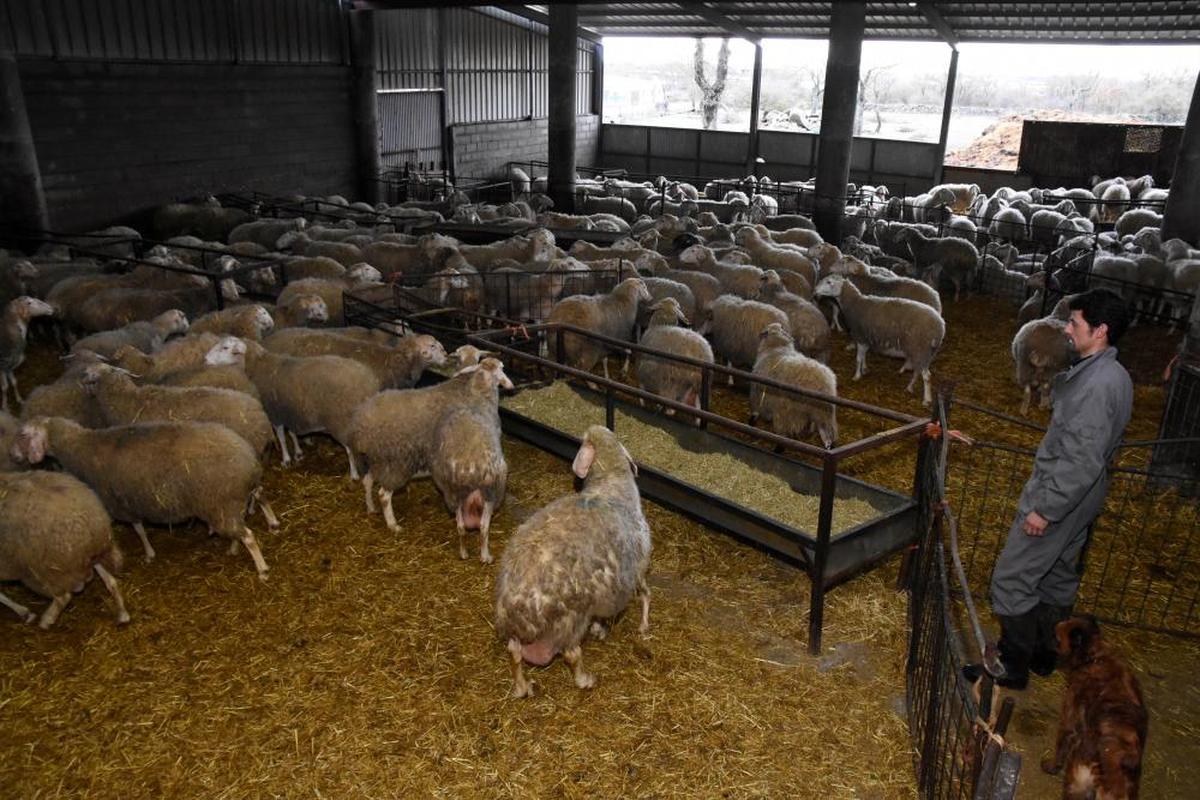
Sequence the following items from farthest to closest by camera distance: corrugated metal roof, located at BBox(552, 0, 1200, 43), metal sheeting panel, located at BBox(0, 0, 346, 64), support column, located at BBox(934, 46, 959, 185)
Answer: support column, located at BBox(934, 46, 959, 185)
corrugated metal roof, located at BBox(552, 0, 1200, 43)
metal sheeting panel, located at BBox(0, 0, 346, 64)

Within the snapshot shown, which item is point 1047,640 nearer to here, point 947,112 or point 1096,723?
point 1096,723

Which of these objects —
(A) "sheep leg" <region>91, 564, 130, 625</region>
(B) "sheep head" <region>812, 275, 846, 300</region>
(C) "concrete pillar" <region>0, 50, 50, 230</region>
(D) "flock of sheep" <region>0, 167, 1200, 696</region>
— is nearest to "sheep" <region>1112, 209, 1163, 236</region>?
(D) "flock of sheep" <region>0, 167, 1200, 696</region>

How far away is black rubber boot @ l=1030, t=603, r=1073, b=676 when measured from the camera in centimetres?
505

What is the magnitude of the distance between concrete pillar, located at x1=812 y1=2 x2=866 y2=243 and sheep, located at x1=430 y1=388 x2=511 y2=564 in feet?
47.4

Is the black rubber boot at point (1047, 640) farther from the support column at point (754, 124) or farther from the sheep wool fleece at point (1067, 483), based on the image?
the support column at point (754, 124)

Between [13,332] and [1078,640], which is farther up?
[13,332]

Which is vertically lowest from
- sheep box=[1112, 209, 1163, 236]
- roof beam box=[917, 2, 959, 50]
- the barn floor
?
the barn floor

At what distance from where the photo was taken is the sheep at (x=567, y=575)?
4.59 metres

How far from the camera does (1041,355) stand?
9531 mm

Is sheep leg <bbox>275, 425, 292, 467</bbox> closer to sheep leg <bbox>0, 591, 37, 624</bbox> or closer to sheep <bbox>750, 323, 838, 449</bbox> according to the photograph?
sheep leg <bbox>0, 591, 37, 624</bbox>

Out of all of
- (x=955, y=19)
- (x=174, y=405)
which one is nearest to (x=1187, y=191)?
(x=955, y=19)

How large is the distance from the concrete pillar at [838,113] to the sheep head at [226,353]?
14.2 meters

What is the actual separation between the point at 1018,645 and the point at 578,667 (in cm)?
263

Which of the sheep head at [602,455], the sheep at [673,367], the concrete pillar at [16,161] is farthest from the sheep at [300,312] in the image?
the concrete pillar at [16,161]
